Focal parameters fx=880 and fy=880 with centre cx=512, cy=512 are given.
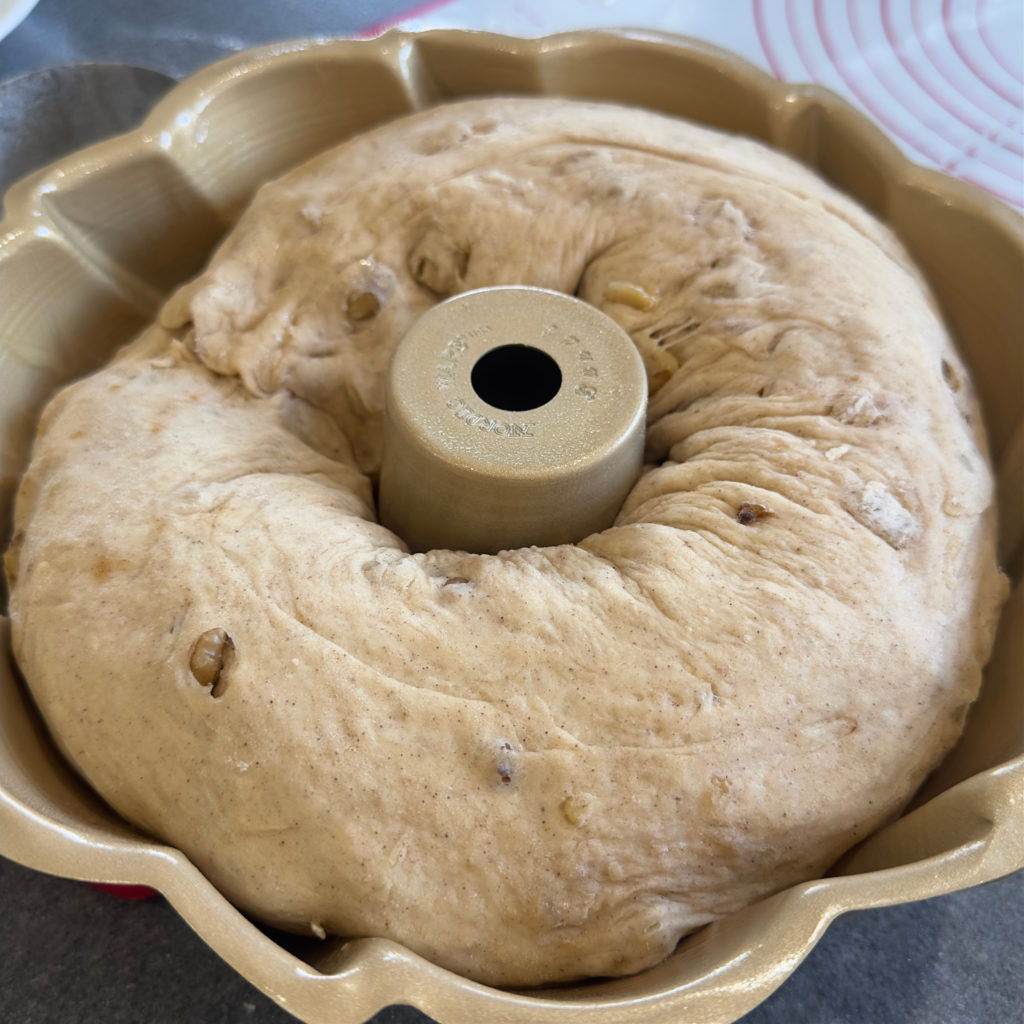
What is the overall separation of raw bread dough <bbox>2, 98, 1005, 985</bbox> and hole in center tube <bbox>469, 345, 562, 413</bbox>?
19cm

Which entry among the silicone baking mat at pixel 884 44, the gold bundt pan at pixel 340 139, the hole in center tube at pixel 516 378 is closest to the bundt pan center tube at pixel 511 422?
the hole in center tube at pixel 516 378

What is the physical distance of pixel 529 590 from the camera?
101cm

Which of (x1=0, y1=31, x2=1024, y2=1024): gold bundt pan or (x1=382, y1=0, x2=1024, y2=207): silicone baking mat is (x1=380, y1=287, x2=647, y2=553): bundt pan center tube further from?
(x1=382, y1=0, x2=1024, y2=207): silicone baking mat

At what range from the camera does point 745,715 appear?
0.95m

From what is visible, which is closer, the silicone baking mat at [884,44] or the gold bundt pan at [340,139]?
the gold bundt pan at [340,139]

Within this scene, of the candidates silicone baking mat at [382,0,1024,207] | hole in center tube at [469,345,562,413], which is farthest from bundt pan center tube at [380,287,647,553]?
silicone baking mat at [382,0,1024,207]

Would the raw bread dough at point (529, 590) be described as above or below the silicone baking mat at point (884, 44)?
below

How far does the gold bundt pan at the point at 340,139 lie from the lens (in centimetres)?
80

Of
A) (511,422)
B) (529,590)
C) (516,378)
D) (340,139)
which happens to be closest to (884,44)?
(340,139)

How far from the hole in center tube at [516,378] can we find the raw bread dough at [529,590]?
0.19 m

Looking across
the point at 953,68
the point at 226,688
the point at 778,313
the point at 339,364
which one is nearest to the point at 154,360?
the point at 339,364

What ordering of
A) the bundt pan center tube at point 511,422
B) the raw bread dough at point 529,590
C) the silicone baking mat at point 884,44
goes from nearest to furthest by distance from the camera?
the raw bread dough at point 529,590 < the bundt pan center tube at point 511,422 < the silicone baking mat at point 884,44

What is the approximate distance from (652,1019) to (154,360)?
1.06m

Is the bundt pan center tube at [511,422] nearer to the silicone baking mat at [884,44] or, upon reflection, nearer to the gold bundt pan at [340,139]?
the gold bundt pan at [340,139]
